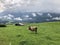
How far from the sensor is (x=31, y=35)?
12.9 feet

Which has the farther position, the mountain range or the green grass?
the mountain range

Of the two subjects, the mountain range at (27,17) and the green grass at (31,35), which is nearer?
the green grass at (31,35)

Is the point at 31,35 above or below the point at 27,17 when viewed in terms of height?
below

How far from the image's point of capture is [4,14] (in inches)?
175

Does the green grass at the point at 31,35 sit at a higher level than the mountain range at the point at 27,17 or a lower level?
lower

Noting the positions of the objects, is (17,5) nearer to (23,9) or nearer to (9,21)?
(23,9)

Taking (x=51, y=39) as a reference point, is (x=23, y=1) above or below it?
above

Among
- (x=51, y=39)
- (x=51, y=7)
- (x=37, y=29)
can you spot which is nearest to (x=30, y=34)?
(x=37, y=29)

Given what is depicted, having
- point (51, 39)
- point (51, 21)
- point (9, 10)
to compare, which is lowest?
point (51, 39)

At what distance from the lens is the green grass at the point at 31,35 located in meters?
3.60

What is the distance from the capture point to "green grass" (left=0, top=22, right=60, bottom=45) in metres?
3.60

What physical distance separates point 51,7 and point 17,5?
3.23ft

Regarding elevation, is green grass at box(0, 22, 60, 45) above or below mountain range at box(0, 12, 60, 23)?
below

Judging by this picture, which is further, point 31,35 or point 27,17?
point 27,17
